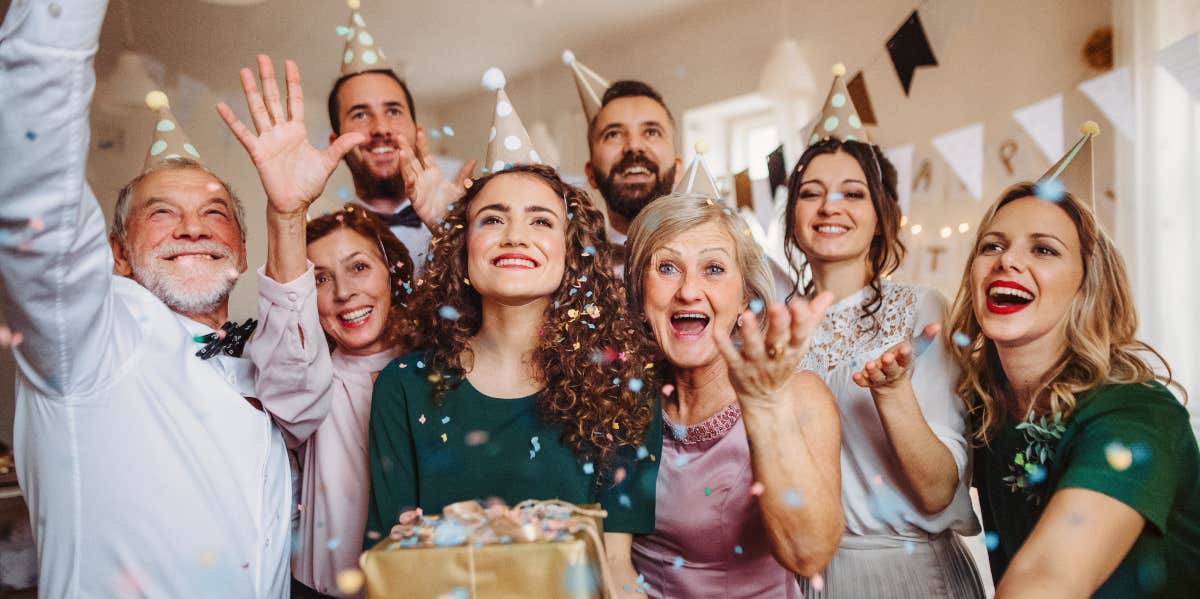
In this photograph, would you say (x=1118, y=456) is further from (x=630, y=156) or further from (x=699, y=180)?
(x=630, y=156)

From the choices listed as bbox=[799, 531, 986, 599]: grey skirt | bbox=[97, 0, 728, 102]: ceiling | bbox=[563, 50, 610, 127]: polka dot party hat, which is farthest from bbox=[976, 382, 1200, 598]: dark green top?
bbox=[97, 0, 728, 102]: ceiling

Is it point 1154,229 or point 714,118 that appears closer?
point 1154,229

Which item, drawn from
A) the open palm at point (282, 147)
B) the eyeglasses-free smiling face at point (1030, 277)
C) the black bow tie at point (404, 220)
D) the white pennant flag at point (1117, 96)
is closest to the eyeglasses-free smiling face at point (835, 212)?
the eyeglasses-free smiling face at point (1030, 277)

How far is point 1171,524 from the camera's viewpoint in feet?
4.63

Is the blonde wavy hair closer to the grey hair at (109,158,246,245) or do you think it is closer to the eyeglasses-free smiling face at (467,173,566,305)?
the eyeglasses-free smiling face at (467,173,566,305)

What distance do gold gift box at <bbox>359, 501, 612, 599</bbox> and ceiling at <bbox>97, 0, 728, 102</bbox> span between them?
323 cm

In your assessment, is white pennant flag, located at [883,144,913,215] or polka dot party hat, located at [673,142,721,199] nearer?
polka dot party hat, located at [673,142,721,199]

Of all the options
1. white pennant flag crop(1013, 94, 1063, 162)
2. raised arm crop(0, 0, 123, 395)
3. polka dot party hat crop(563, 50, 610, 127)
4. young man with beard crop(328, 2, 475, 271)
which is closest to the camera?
raised arm crop(0, 0, 123, 395)

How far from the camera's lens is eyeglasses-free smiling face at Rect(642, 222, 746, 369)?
1588 mm

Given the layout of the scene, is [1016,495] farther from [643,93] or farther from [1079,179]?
[643,93]

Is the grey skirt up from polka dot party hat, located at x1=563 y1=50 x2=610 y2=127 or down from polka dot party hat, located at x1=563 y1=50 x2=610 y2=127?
down

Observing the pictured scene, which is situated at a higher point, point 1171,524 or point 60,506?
point 60,506

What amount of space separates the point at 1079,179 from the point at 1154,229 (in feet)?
6.05

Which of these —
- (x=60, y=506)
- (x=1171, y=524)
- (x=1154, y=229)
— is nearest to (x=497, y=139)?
(x=60, y=506)
